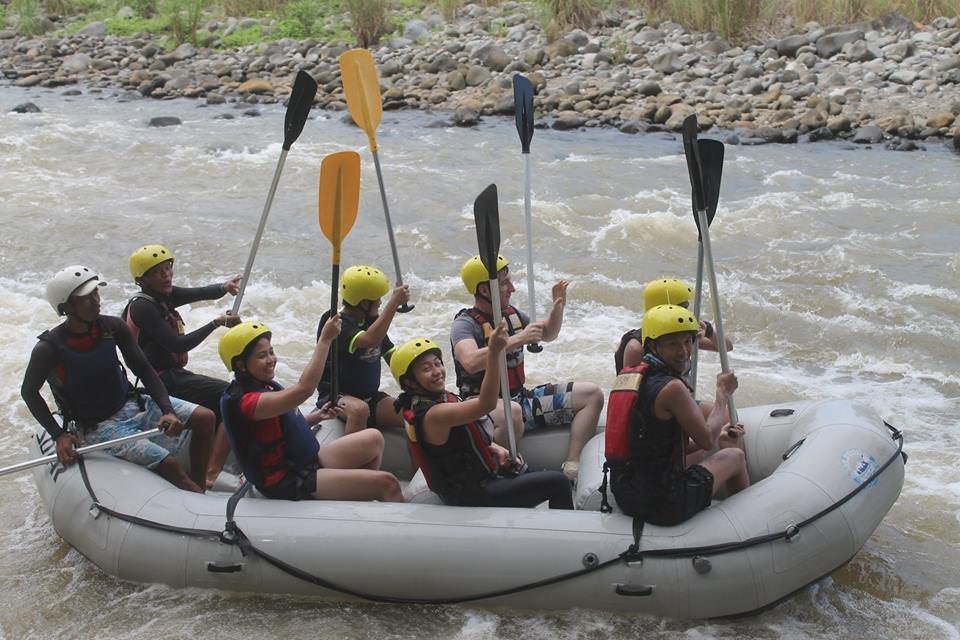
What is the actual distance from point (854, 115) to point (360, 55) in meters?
9.69

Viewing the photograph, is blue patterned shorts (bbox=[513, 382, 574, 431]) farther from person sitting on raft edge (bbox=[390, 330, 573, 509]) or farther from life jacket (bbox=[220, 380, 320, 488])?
life jacket (bbox=[220, 380, 320, 488])

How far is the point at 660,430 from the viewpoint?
148 inches

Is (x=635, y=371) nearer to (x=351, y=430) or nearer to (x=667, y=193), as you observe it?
(x=351, y=430)

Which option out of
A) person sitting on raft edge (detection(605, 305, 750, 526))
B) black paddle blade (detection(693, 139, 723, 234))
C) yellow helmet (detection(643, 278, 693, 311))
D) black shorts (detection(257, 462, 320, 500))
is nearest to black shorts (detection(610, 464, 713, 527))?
person sitting on raft edge (detection(605, 305, 750, 526))

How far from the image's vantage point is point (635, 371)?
377 centimetres

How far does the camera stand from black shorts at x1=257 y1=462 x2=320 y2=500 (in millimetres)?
4086

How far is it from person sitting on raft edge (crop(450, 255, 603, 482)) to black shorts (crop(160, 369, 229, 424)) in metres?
1.12

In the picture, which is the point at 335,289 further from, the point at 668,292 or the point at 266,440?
the point at 668,292

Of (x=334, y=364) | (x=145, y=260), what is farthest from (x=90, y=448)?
(x=334, y=364)

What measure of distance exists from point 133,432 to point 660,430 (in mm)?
2126

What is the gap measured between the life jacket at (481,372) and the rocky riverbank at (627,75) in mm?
9305

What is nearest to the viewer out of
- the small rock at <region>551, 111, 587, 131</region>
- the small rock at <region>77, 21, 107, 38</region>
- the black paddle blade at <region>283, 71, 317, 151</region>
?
the black paddle blade at <region>283, 71, 317, 151</region>

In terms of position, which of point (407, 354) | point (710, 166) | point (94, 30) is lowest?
point (407, 354)

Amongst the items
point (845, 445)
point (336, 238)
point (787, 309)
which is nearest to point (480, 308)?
point (336, 238)
